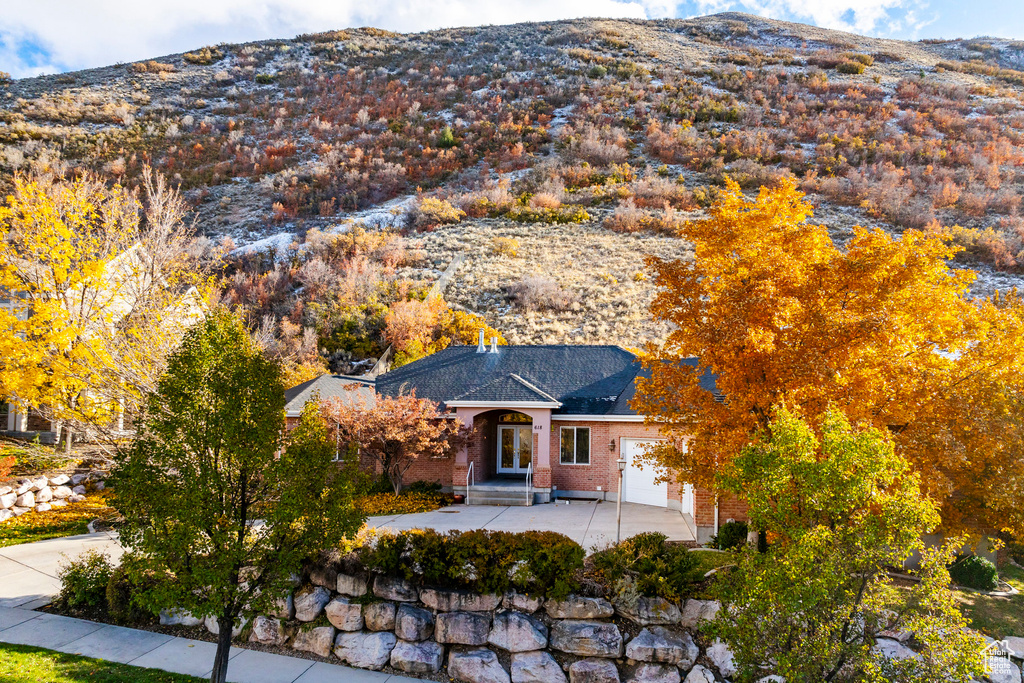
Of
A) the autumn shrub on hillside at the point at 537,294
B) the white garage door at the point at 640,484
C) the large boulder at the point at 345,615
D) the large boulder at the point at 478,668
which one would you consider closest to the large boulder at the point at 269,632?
the large boulder at the point at 345,615

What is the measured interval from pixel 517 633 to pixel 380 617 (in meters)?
2.56

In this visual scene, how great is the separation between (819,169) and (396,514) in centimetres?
4797

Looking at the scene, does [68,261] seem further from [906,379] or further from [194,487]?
[906,379]

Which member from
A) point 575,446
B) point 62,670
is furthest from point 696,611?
point 575,446

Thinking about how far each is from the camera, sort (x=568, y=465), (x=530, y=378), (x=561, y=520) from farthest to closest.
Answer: (x=530, y=378)
(x=568, y=465)
(x=561, y=520)

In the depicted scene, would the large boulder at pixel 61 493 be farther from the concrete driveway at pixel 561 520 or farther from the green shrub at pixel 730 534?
the green shrub at pixel 730 534

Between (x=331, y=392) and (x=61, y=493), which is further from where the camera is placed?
(x=331, y=392)

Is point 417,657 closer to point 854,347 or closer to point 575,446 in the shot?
point 854,347

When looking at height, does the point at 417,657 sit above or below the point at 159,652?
below

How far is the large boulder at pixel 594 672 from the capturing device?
9.62 m

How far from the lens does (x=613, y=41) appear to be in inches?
3014

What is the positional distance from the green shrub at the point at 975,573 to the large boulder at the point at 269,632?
13465mm

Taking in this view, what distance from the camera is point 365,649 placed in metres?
10.4

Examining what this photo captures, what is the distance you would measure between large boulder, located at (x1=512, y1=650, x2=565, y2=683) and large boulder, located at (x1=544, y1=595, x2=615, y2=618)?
2.44 feet
